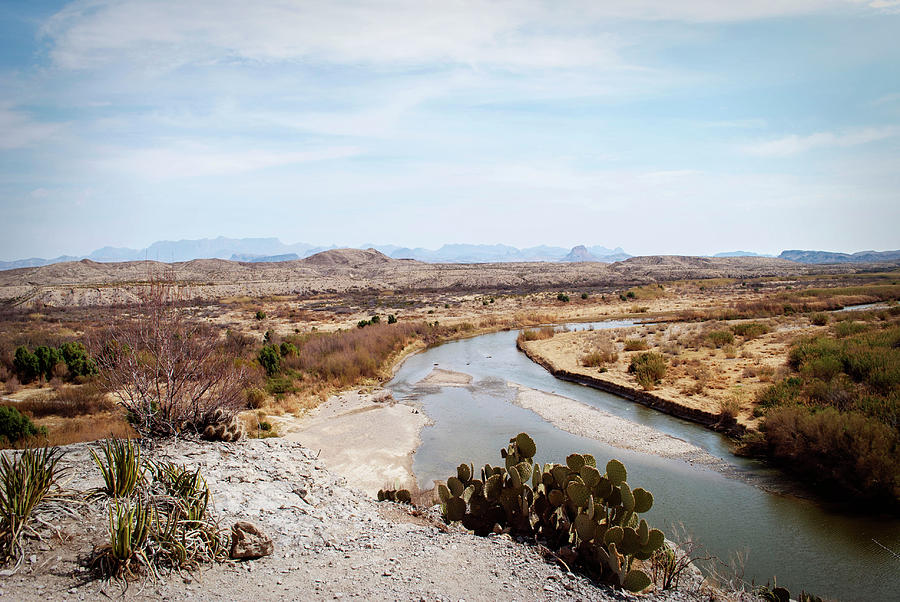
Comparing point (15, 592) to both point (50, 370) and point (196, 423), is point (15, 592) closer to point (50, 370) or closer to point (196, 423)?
point (196, 423)

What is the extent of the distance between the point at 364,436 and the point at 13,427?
366 inches

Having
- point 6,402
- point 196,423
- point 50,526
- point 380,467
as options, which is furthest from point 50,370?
point 50,526

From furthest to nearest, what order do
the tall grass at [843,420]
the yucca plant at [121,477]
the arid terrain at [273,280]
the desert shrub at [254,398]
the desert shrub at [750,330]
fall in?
the arid terrain at [273,280], the desert shrub at [750,330], the desert shrub at [254,398], the tall grass at [843,420], the yucca plant at [121,477]

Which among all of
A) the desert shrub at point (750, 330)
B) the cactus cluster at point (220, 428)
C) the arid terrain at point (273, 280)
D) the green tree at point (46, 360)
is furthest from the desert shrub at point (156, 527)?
the arid terrain at point (273, 280)

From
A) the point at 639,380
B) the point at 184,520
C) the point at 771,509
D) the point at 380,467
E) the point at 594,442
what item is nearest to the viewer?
the point at 184,520

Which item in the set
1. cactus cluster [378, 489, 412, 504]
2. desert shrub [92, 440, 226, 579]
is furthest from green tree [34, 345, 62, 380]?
cactus cluster [378, 489, 412, 504]

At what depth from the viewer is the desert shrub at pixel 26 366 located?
67.8ft

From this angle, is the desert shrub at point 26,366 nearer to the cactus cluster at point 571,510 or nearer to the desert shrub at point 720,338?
the cactus cluster at point 571,510

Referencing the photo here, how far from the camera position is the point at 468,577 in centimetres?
678

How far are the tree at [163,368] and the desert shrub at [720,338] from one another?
26089mm

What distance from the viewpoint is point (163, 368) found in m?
10.2

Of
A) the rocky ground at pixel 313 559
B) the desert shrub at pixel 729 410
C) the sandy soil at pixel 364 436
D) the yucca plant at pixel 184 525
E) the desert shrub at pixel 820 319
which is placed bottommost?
the sandy soil at pixel 364 436

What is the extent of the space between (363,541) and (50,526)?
4129mm

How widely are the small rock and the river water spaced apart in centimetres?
666
